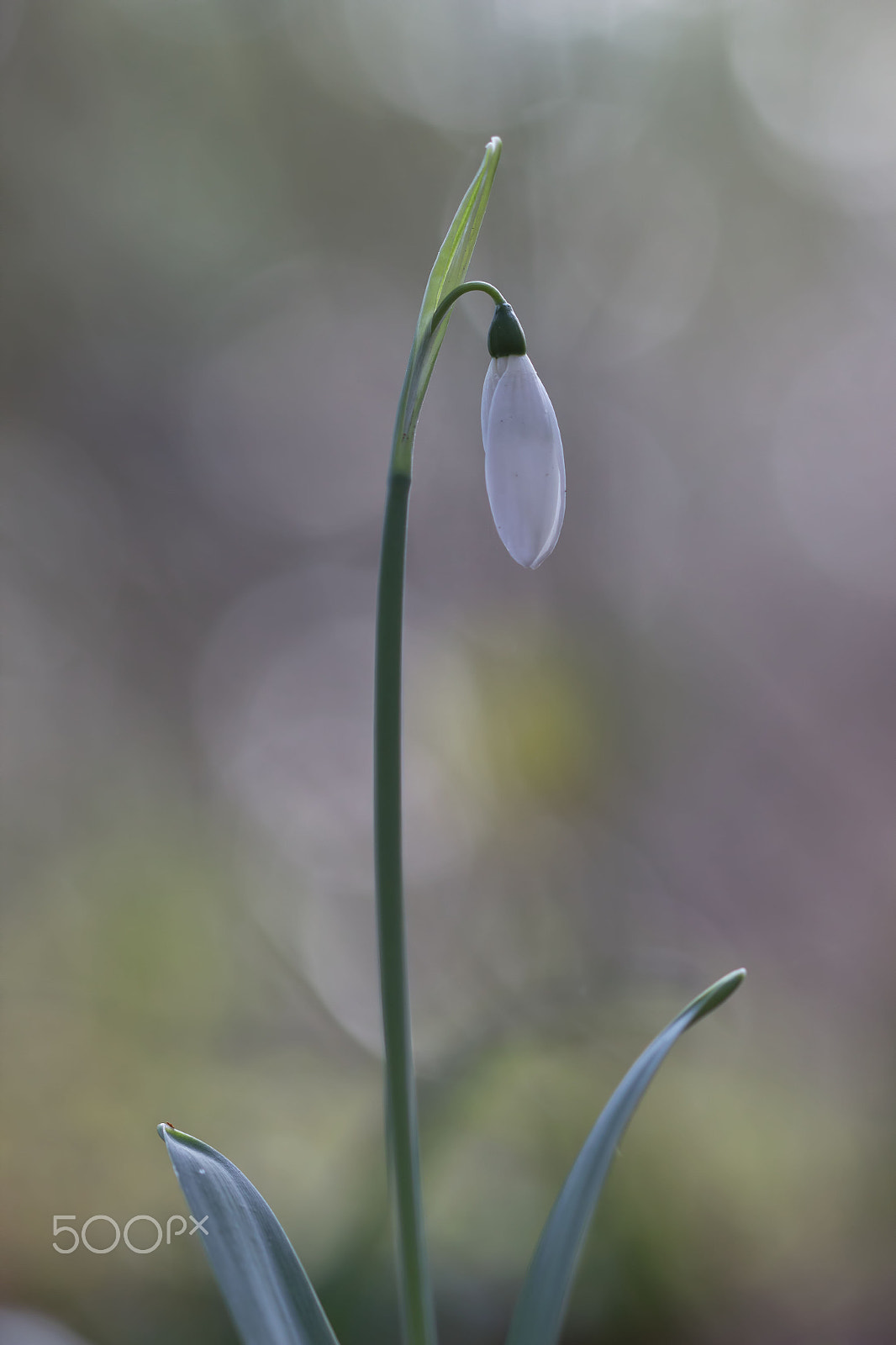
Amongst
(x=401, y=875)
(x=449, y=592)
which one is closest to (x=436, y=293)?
(x=401, y=875)

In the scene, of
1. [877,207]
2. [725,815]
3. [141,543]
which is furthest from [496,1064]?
[877,207]

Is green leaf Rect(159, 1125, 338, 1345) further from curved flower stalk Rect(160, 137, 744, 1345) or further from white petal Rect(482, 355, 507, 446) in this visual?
white petal Rect(482, 355, 507, 446)

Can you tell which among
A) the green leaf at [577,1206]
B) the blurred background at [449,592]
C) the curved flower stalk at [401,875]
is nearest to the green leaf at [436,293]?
the curved flower stalk at [401,875]

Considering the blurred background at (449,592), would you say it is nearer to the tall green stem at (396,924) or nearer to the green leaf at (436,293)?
the tall green stem at (396,924)

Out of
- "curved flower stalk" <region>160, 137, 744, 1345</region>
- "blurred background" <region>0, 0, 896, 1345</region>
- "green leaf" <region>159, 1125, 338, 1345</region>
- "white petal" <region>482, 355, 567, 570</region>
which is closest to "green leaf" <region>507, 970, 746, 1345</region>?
"curved flower stalk" <region>160, 137, 744, 1345</region>

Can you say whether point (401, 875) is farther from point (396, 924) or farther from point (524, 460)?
point (524, 460)

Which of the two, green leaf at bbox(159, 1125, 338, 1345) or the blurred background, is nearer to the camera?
green leaf at bbox(159, 1125, 338, 1345)
